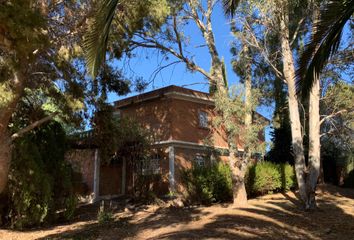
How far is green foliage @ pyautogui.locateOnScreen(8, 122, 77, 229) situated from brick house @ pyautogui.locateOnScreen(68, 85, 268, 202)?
19.3 ft

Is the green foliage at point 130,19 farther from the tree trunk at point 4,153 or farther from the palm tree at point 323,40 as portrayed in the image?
the palm tree at point 323,40

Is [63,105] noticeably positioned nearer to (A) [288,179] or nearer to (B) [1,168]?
(B) [1,168]

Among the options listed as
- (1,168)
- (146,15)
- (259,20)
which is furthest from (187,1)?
(1,168)

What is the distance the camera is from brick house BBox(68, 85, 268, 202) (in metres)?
23.7

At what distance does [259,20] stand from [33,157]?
1031 cm

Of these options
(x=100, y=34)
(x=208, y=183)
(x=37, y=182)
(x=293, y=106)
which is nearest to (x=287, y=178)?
(x=208, y=183)

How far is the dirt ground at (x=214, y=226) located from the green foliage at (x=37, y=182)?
0.59 meters

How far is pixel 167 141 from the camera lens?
23.8 metres

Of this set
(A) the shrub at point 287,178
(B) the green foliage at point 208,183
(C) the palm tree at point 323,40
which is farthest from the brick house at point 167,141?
(C) the palm tree at point 323,40

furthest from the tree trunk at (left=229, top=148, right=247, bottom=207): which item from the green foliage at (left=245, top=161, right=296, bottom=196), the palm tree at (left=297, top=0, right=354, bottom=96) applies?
the palm tree at (left=297, top=0, right=354, bottom=96)

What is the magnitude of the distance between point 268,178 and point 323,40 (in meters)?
17.5

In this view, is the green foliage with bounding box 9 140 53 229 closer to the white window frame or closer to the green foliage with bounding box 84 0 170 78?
the green foliage with bounding box 84 0 170 78

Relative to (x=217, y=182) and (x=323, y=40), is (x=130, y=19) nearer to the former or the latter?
(x=323, y=40)

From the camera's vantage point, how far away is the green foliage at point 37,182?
14.7 meters
